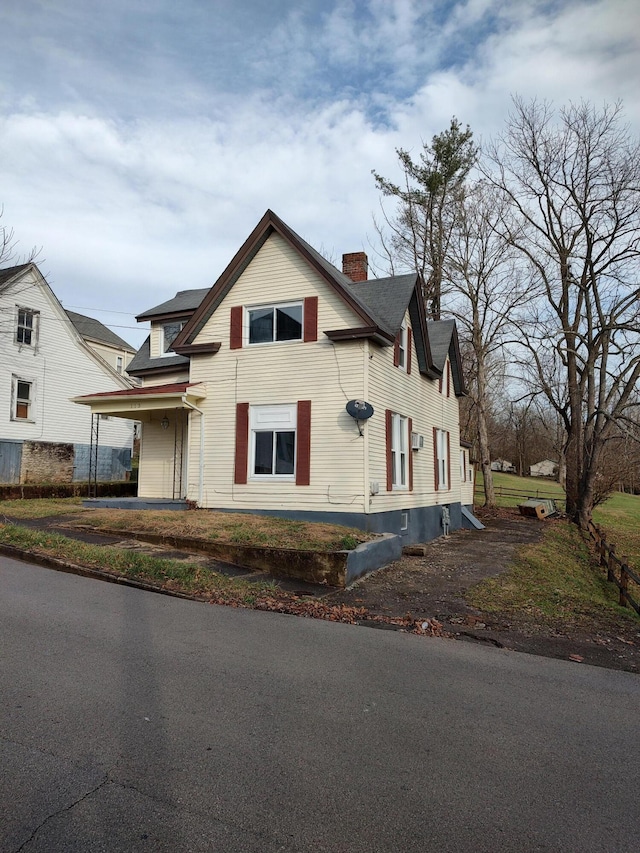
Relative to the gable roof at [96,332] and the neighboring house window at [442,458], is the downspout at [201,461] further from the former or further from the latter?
the gable roof at [96,332]

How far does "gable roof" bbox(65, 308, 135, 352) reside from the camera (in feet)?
127

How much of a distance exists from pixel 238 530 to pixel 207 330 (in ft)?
22.2

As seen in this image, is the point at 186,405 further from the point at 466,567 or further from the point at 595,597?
the point at 595,597

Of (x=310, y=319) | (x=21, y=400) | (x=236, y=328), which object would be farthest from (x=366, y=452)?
(x=21, y=400)

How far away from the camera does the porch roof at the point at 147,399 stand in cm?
1534

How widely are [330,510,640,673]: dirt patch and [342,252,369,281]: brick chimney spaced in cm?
983

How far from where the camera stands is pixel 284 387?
Answer: 14930 millimetres

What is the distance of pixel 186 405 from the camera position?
1528 cm

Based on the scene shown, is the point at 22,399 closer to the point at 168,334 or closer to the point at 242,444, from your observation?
the point at 168,334

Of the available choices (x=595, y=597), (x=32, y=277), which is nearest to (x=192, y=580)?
(x=595, y=597)

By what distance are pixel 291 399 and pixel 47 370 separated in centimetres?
1610

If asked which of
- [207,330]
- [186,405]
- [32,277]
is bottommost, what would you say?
[186,405]

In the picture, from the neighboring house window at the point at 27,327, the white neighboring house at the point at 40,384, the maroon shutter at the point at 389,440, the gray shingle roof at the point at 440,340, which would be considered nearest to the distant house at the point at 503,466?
the gray shingle roof at the point at 440,340

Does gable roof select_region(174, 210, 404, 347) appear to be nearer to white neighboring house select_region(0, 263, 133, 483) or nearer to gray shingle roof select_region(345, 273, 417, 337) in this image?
gray shingle roof select_region(345, 273, 417, 337)
